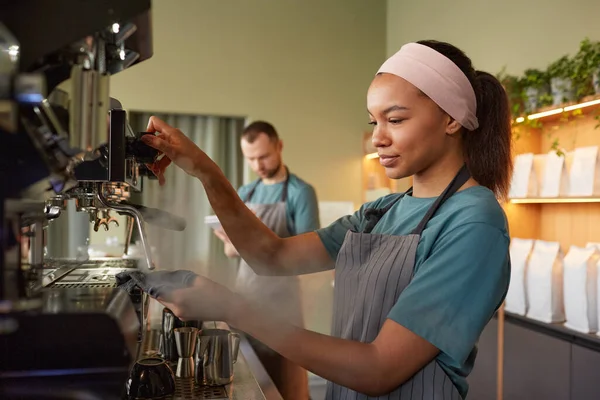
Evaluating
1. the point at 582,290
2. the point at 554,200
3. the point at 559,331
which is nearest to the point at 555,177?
the point at 554,200

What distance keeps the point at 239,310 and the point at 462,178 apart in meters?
0.54

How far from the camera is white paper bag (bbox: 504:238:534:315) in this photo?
9.07 feet

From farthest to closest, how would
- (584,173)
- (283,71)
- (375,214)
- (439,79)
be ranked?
1. (283,71)
2. (584,173)
3. (375,214)
4. (439,79)

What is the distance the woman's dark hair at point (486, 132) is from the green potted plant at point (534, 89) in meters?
1.74

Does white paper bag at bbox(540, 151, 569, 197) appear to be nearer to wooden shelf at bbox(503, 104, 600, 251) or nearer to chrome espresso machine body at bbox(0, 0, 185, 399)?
wooden shelf at bbox(503, 104, 600, 251)

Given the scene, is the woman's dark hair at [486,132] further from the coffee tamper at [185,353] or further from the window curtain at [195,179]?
the window curtain at [195,179]

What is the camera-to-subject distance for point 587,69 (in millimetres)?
2471

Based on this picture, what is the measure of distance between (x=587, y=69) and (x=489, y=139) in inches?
63.3

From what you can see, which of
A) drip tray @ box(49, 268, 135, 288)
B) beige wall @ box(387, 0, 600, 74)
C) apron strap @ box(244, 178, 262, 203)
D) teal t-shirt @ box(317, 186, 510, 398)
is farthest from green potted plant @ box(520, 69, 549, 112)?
drip tray @ box(49, 268, 135, 288)

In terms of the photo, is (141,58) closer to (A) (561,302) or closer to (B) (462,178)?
(B) (462,178)

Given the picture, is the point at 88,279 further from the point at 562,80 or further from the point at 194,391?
the point at 562,80

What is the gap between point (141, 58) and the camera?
3.64 ft

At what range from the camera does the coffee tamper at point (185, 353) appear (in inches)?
52.1

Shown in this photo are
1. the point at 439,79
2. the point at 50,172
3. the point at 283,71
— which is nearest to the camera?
the point at 50,172
